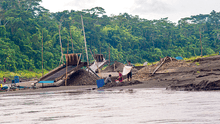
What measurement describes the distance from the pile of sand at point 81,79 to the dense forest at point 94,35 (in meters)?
22.8

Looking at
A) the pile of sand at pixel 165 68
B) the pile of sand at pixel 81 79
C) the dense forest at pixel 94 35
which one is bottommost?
the pile of sand at pixel 81 79

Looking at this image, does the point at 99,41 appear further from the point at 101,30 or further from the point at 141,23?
the point at 141,23

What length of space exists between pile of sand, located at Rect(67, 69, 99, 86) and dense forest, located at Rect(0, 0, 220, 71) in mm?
22820

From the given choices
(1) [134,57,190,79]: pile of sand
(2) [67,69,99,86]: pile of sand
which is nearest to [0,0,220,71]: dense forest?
(2) [67,69,99,86]: pile of sand

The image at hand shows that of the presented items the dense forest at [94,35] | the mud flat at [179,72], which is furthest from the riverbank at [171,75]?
the dense forest at [94,35]

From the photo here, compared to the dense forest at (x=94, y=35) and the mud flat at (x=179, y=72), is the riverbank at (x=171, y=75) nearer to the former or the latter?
the mud flat at (x=179, y=72)

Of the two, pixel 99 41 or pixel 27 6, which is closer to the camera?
pixel 27 6

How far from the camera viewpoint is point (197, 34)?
90688 mm

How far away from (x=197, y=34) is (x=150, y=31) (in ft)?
50.1

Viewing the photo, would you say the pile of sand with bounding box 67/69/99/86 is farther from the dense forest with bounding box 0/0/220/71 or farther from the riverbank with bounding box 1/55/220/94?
the dense forest with bounding box 0/0/220/71

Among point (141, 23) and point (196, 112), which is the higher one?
point (141, 23)

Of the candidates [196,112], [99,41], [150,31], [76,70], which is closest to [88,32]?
[99,41]

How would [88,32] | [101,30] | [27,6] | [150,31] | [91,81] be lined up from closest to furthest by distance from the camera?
[91,81] → [27,6] → [88,32] → [101,30] → [150,31]

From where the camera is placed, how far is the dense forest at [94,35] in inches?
2140
